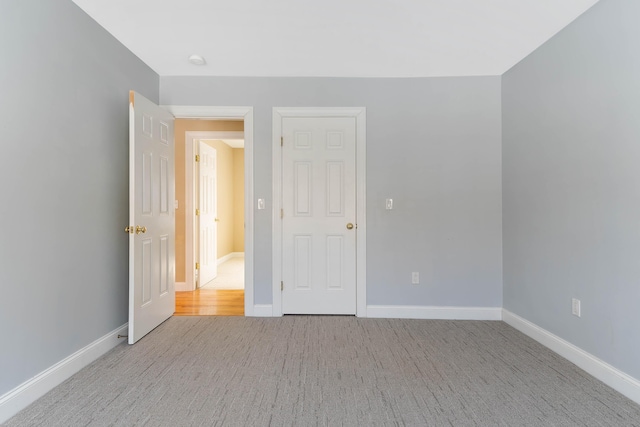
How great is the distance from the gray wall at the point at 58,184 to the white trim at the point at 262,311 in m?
1.15

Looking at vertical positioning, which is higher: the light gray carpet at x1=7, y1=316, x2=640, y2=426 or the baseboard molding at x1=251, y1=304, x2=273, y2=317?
the baseboard molding at x1=251, y1=304, x2=273, y2=317

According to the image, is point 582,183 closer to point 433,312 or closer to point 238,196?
point 433,312

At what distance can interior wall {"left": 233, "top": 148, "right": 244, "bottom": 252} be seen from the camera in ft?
24.2

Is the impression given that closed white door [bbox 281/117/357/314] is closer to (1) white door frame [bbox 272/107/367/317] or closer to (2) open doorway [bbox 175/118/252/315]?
(1) white door frame [bbox 272/107/367/317]

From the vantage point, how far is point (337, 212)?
3275 mm

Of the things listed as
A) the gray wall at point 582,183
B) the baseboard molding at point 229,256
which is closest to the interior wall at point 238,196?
the baseboard molding at point 229,256

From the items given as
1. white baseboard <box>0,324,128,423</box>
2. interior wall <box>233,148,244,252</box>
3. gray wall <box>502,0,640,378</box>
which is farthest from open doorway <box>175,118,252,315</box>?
gray wall <box>502,0,640,378</box>

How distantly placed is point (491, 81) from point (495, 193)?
1.13 metres

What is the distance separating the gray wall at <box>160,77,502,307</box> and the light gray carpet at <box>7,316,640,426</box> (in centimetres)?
58

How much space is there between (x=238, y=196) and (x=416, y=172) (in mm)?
5156

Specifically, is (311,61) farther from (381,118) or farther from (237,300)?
(237,300)

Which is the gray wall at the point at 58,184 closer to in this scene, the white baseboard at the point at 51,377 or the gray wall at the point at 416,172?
the white baseboard at the point at 51,377

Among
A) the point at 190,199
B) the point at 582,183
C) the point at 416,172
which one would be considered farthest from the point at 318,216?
the point at 582,183

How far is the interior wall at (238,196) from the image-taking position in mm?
7379
